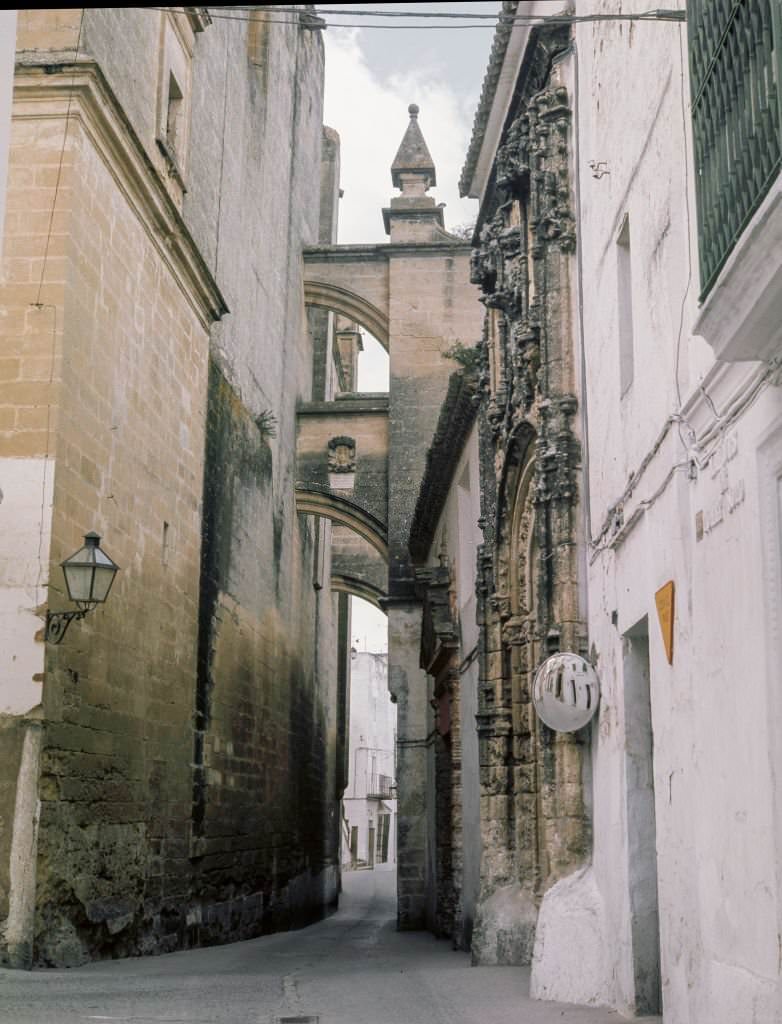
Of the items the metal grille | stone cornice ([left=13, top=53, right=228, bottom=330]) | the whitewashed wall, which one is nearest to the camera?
the metal grille

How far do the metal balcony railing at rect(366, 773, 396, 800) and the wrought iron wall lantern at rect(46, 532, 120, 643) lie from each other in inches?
2113

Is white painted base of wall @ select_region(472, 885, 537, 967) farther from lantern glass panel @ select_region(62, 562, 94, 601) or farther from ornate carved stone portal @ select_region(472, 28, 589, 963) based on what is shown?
lantern glass panel @ select_region(62, 562, 94, 601)

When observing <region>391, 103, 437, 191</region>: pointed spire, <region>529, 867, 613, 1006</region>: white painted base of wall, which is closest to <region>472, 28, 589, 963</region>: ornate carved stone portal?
<region>529, 867, 613, 1006</region>: white painted base of wall

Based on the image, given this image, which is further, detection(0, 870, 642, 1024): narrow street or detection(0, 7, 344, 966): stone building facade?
detection(0, 7, 344, 966): stone building facade

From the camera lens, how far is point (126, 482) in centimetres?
1187

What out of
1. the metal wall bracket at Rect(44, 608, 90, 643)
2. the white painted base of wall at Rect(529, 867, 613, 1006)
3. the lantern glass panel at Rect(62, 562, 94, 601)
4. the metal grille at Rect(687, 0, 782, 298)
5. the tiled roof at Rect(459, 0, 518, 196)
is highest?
the tiled roof at Rect(459, 0, 518, 196)

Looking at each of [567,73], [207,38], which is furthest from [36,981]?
[207,38]

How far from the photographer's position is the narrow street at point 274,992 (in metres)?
7.80

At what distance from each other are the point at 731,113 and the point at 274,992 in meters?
6.87

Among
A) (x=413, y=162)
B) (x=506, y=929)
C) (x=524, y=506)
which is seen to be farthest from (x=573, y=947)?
(x=413, y=162)

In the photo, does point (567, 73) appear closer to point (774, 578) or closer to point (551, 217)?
point (551, 217)

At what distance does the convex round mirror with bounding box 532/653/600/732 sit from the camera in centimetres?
914

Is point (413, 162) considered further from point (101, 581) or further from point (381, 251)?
point (101, 581)

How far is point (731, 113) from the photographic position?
517cm
